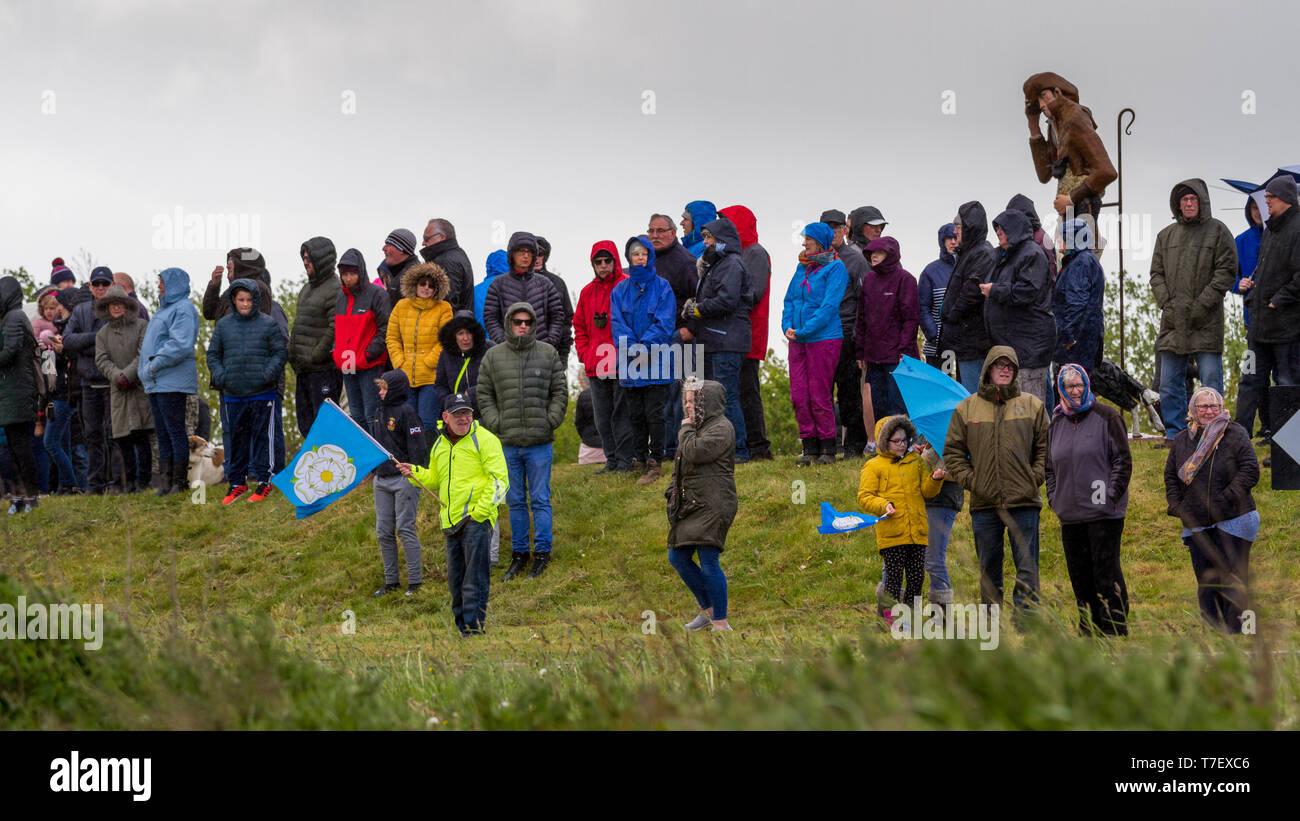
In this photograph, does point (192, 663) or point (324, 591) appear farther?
point (324, 591)

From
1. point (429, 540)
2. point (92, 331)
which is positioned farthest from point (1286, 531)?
point (92, 331)

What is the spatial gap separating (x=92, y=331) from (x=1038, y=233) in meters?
12.0

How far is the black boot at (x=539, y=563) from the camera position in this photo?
47.0 ft

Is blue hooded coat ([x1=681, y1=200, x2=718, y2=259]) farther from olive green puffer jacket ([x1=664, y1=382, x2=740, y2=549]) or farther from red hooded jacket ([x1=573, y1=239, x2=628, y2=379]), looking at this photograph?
olive green puffer jacket ([x1=664, y1=382, x2=740, y2=549])

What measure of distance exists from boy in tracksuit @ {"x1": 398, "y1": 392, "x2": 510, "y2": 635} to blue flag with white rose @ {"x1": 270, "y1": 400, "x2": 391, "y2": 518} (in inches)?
37.3

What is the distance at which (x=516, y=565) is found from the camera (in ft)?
47.2

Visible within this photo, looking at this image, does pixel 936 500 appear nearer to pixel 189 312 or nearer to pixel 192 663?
pixel 192 663

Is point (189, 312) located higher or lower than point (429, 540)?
higher

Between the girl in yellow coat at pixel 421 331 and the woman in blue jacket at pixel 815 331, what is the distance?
3.81 meters

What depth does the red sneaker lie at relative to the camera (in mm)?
17375

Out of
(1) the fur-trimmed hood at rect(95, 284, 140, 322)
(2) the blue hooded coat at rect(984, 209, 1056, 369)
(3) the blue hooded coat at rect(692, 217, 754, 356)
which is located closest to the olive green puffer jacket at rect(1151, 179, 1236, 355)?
(2) the blue hooded coat at rect(984, 209, 1056, 369)

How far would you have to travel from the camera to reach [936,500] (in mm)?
11609
